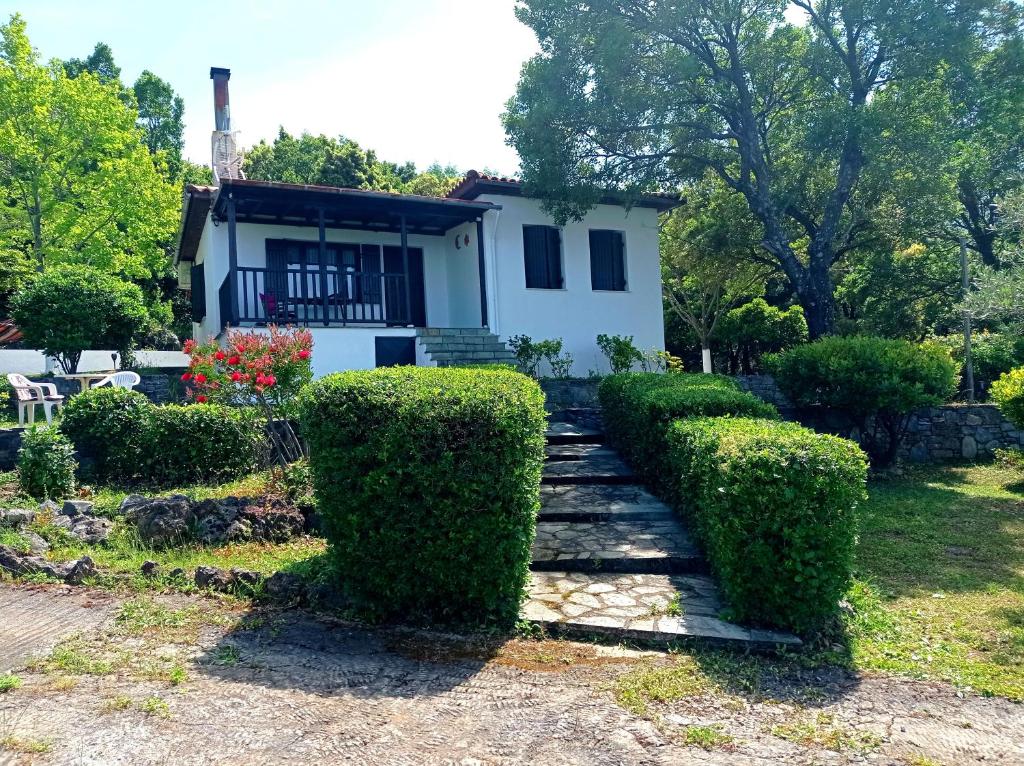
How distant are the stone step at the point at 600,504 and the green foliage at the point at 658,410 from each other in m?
0.23

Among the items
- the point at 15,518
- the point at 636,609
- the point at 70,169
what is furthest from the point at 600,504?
the point at 70,169

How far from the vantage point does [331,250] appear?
13672 millimetres

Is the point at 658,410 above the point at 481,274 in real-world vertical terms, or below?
below

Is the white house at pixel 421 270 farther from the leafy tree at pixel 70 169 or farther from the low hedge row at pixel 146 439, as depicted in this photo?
the leafy tree at pixel 70 169

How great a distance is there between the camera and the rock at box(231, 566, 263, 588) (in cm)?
470

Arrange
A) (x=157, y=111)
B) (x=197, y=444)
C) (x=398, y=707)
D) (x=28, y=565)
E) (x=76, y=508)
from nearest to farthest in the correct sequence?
(x=398, y=707), (x=28, y=565), (x=76, y=508), (x=197, y=444), (x=157, y=111)

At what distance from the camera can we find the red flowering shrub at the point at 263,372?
282 inches

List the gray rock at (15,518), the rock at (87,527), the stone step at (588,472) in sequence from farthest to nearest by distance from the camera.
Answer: the stone step at (588,472) → the gray rock at (15,518) → the rock at (87,527)

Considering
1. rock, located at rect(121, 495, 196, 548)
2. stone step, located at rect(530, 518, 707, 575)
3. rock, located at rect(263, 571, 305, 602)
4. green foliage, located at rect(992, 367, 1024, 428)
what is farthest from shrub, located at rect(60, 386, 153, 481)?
green foliage, located at rect(992, 367, 1024, 428)

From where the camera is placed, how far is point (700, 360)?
20.8 meters

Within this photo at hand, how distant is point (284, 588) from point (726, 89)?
11.5 meters

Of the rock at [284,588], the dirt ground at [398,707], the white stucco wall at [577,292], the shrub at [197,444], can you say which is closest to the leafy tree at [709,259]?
the white stucco wall at [577,292]

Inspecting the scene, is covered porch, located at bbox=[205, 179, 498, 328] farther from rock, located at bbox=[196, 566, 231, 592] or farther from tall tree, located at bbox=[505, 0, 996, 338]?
rock, located at bbox=[196, 566, 231, 592]

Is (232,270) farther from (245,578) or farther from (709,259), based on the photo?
(709,259)
